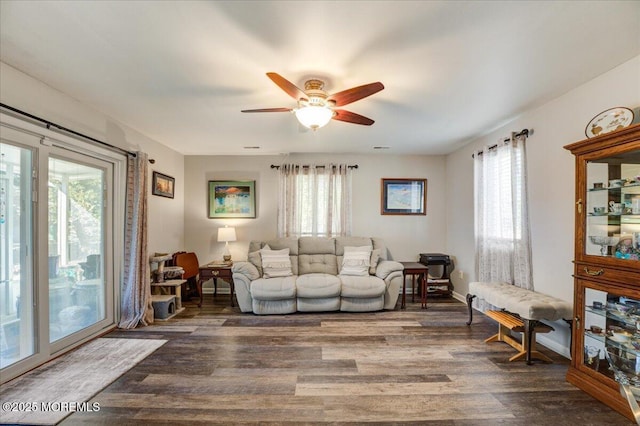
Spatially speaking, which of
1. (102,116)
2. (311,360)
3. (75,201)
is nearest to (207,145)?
(102,116)

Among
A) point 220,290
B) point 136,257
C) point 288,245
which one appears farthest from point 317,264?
point 136,257

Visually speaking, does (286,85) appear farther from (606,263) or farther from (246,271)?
(246,271)

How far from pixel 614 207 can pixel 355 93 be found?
6.84 feet

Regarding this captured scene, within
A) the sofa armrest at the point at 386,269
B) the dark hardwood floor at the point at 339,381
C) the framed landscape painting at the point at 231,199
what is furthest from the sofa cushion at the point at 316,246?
the dark hardwood floor at the point at 339,381

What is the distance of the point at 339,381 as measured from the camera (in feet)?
7.27

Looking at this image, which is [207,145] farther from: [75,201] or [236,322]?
[236,322]

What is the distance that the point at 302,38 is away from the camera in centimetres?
178

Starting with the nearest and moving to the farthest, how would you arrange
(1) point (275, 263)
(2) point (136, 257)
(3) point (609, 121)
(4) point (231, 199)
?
(3) point (609, 121), (2) point (136, 257), (1) point (275, 263), (4) point (231, 199)

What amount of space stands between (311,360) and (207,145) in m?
3.55

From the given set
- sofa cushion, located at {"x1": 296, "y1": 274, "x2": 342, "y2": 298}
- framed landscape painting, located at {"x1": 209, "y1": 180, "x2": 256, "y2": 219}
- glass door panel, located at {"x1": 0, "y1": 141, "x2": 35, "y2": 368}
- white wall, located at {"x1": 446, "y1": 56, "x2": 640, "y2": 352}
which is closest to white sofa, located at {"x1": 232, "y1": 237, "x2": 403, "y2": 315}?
sofa cushion, located at {"x1": 296, "y1": 274, "x2": 342, "y2": 298}

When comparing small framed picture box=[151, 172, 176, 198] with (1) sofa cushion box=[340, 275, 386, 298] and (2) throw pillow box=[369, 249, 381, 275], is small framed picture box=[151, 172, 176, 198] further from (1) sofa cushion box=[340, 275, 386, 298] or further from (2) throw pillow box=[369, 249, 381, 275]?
(2) throw pillow box=[369, 249, 381, 275]

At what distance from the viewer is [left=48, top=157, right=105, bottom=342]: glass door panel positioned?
2.66 m

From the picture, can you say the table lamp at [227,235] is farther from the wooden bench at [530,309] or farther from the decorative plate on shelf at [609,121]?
A: the decorative plate on shelf at [609,121]

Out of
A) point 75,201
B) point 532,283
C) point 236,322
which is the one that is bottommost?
point 236,322
